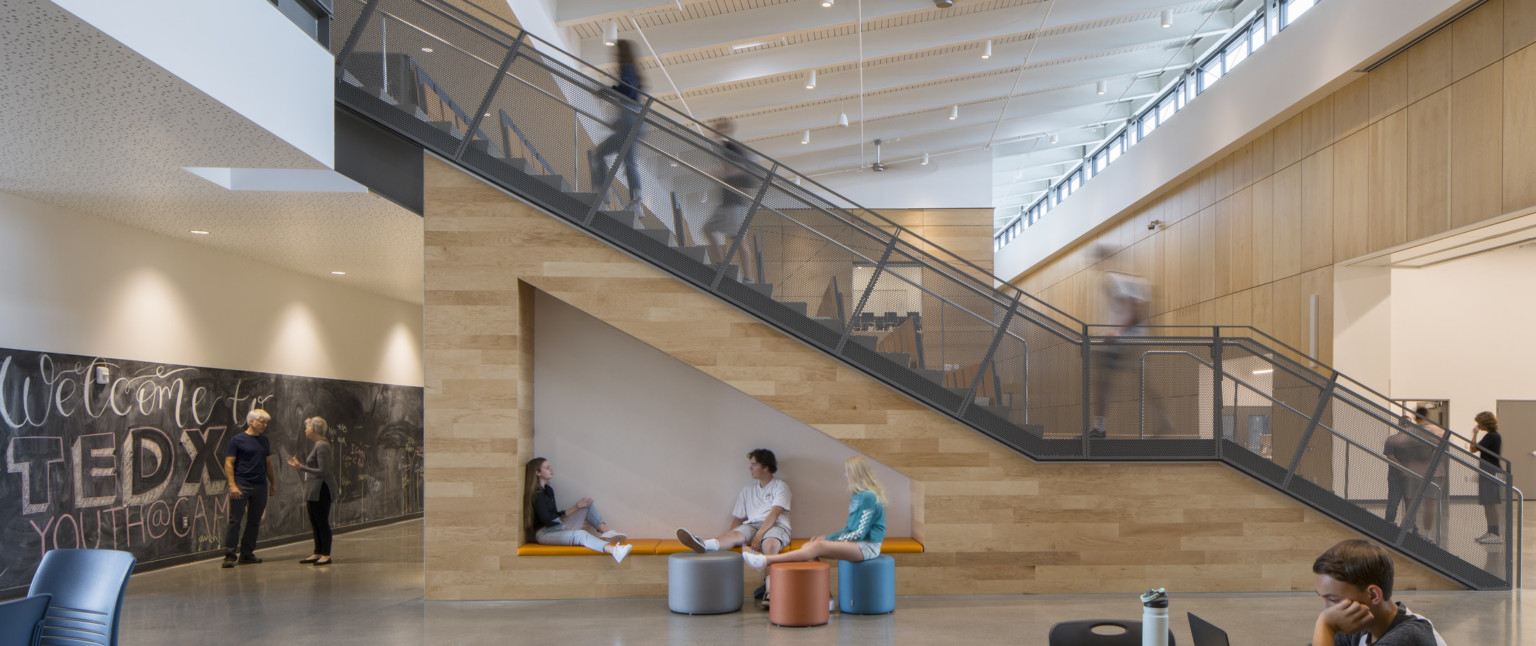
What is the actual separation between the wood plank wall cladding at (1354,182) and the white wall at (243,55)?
961 centimetres

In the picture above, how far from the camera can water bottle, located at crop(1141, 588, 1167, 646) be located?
290 cm

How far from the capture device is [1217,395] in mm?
8578

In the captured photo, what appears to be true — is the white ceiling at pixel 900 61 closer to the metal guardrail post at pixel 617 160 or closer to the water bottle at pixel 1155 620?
the metal guardrail post at pixel 617 160

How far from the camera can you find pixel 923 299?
27.9 ft

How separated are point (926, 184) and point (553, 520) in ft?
45.6

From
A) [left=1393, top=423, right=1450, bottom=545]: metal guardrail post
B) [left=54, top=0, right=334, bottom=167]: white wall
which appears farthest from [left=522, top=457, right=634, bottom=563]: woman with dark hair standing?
[left=1393, top=423, right=1450, bottom=545]: metal guardrail post

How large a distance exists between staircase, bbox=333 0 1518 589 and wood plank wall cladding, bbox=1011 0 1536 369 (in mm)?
2737

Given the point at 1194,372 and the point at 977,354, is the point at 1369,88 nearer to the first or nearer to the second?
the point at 1194,372

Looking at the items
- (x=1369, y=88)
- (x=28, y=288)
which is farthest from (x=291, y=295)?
(x=1369, y=88)

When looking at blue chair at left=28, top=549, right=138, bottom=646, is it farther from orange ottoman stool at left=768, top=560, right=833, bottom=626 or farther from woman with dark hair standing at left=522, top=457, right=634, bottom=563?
woman with dark hair standing at left=522, top=457, right=634, bottom=563

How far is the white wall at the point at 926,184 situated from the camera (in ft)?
68.1

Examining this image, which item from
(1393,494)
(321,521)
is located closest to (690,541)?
(321,521)

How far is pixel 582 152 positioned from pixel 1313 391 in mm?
6197

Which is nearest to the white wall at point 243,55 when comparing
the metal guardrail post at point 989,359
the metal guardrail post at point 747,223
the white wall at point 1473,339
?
the metal guardrail post at point 747,223
